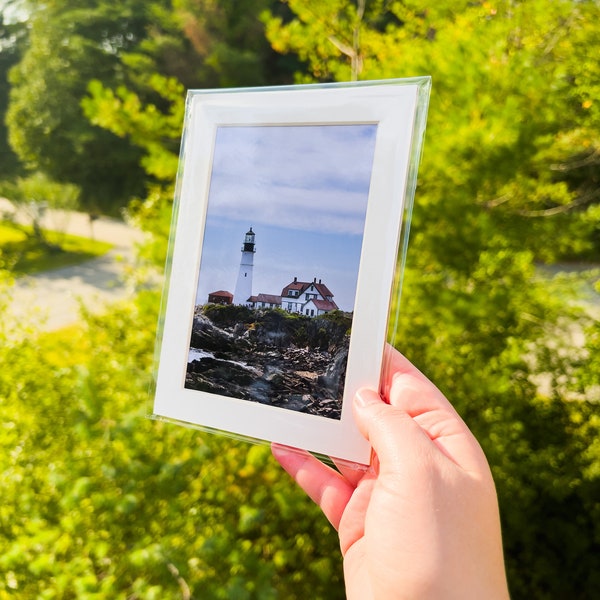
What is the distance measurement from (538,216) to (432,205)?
796 mm

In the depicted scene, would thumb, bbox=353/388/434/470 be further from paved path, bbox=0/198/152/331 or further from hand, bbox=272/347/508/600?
paved path, bbox=0/198/152/331

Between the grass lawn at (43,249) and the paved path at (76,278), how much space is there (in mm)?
200

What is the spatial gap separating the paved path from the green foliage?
12.7 feet

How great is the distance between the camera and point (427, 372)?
2.37 metres

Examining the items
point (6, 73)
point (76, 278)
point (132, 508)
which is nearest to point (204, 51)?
point (6, 73)

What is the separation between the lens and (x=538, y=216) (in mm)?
2748

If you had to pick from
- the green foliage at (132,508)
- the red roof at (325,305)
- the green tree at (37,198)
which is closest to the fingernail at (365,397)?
the red roof at (325,305)

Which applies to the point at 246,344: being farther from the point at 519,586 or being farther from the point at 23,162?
the point at 23,162

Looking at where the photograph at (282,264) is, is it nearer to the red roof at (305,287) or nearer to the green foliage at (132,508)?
the red roof at (305,287)

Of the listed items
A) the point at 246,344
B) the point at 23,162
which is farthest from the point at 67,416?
the point at 23,162

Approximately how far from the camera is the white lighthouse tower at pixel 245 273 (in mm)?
1076

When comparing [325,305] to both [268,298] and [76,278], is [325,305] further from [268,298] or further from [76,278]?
[76,278]

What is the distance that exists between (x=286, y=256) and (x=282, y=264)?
0.02 m

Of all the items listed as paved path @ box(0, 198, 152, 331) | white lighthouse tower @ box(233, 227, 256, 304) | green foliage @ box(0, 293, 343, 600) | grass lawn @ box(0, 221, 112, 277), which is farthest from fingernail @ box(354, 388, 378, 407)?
grass lawn @ box(0, 221, 112, 277)
